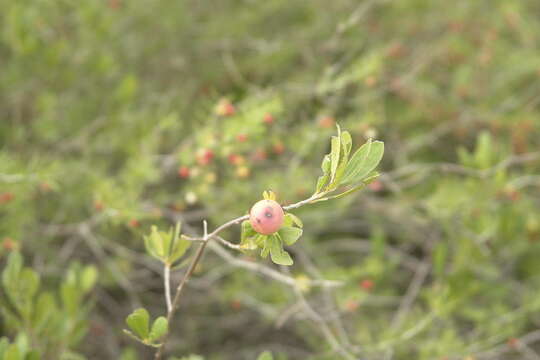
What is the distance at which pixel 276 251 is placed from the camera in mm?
812

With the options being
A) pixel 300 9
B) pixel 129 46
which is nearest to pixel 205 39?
pixel 129 46

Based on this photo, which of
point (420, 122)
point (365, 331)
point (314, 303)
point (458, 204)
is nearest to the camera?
point (458, 204)

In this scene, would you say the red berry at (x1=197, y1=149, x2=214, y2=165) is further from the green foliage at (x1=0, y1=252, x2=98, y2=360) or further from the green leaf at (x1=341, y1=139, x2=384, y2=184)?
the green leaf at (x1=341, y1=139, x2=384, y2=184)

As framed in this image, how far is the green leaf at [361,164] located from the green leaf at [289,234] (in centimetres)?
10

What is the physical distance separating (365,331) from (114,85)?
1.51 meters

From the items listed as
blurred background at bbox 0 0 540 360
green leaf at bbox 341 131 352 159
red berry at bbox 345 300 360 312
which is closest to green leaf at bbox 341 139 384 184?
green leaf at bbox 341 131 352 159

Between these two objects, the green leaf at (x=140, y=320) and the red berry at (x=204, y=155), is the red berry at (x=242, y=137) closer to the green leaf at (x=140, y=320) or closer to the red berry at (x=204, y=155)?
the red berry at (x=204, y=155)

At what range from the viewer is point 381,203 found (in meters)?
2.30

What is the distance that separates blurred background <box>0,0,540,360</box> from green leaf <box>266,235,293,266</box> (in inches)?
21.5

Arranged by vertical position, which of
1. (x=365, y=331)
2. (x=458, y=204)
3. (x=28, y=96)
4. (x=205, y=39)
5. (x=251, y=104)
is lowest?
(x=365, y=331)

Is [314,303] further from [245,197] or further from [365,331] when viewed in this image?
[245,197]

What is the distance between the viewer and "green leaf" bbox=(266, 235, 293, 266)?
0.80 meters

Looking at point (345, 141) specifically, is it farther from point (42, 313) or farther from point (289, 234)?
point (42, 313)

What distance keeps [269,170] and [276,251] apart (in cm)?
165
